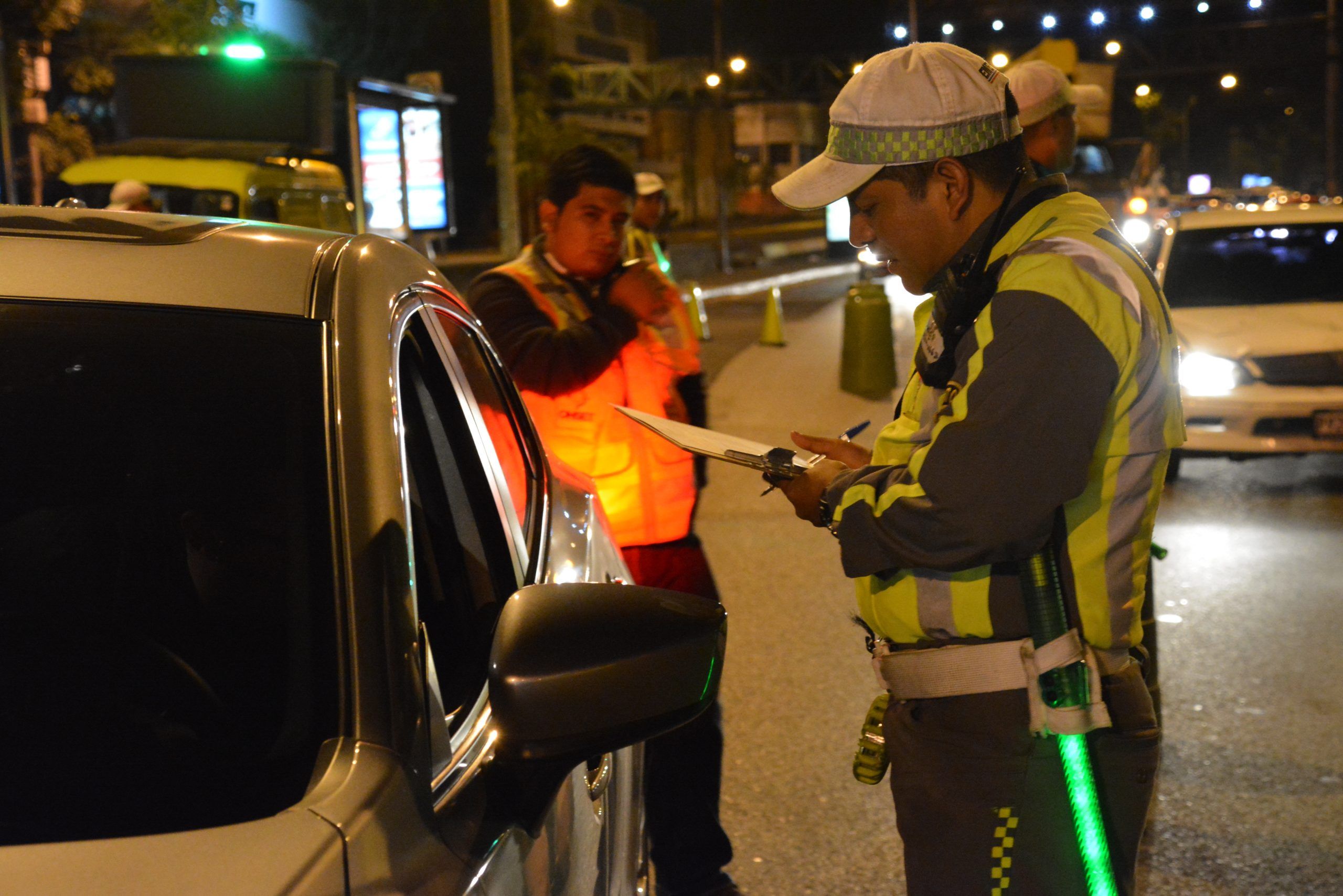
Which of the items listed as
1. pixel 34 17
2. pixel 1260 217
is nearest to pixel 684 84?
pixel 34 17

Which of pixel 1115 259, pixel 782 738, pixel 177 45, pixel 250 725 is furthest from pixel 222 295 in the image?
pixel 177 45

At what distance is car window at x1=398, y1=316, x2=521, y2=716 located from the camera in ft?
6.59

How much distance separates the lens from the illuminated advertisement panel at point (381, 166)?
75.9 feet

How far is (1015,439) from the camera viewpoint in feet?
6.59

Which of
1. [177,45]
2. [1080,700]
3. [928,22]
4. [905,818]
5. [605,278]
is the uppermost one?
[928,22]

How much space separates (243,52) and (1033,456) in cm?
1727

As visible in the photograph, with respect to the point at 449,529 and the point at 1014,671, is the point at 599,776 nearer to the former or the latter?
the point at 449,529

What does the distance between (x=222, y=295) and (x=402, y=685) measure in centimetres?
63

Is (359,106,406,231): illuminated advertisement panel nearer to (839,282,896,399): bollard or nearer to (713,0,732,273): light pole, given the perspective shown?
(839,282,896,399): bollard

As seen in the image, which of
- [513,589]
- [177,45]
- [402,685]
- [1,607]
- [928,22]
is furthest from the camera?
[928,22]

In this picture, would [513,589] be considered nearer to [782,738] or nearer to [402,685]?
[402,685]

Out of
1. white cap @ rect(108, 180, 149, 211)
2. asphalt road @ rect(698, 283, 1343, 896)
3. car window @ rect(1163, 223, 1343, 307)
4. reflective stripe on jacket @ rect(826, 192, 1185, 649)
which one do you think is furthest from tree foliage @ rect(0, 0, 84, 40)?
reflective stripe on jacket @ rect(826, 192, 1185, 649)

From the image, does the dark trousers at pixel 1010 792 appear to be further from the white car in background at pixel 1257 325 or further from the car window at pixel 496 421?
the white car in background at pixel 1257 325

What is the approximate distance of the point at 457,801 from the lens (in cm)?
168
